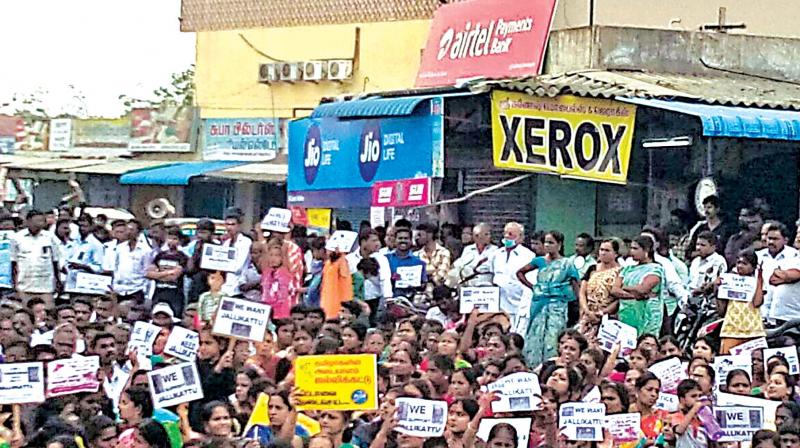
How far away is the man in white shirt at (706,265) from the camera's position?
45.0ft

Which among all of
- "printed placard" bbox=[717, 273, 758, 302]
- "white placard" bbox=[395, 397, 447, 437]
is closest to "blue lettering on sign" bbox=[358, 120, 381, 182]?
"printed placard" bbox=[717, 273, 758, 302]

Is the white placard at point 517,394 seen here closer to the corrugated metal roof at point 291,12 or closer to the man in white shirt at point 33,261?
the man in white shirt at point 33,261

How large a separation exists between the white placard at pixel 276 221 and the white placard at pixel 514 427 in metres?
5.27

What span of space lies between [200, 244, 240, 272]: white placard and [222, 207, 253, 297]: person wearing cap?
0.85ft

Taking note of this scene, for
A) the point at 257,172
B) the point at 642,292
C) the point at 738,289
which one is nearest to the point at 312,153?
the point at 642,292

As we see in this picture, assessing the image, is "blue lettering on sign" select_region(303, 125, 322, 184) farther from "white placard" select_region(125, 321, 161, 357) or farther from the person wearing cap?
"white placard" select_region(125, 321, 161, 357)

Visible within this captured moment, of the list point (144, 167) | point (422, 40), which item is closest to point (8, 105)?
point (144, 167)

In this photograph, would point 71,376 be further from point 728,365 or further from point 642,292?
point 642,292

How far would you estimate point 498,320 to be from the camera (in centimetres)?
1345

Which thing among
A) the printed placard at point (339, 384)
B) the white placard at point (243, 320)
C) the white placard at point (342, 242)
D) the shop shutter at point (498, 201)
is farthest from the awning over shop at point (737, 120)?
the printed placard at point (339, 384)

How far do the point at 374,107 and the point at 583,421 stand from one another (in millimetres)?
8149

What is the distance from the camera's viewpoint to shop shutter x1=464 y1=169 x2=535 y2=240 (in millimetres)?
18805

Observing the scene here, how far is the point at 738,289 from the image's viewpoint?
12.6 m

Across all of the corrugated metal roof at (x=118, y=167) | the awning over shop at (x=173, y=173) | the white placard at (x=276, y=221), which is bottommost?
the white placard at (x=276, y=221)
